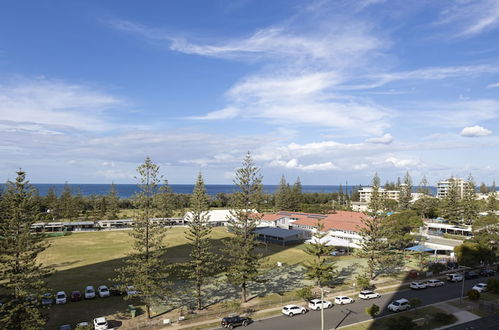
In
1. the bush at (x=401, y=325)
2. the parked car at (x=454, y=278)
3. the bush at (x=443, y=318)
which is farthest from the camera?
the parked car at (x=454, y=278)

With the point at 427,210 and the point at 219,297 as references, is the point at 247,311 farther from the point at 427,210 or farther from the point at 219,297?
the point at 427,210

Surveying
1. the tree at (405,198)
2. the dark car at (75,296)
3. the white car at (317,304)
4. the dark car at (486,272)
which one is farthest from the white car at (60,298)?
the tree at (405,198)

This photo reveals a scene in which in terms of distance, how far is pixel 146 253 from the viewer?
3919cm

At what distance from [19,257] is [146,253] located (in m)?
12.3

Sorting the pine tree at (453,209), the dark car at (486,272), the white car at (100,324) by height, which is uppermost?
the pine tree at (453,209)

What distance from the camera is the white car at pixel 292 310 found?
4091cm

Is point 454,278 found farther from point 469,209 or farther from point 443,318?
point 469,209

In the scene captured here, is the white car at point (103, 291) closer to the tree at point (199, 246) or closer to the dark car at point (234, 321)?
the tree at point (199, 246)

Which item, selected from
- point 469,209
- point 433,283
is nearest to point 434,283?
point 433,283

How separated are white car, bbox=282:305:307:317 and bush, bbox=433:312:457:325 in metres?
15.1

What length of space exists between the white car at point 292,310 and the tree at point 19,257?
84.9 ft

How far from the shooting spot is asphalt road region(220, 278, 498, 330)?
3775 cm

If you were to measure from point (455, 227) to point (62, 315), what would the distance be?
347 ft

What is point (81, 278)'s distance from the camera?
5606cm
